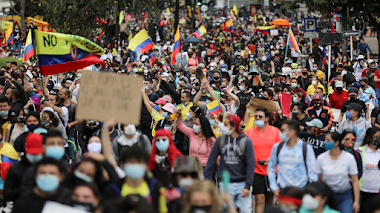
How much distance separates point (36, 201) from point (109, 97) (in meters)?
1.85

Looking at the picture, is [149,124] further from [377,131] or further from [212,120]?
[377,131]


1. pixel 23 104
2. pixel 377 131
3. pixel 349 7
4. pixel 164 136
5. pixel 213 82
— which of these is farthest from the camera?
pixel 349 7

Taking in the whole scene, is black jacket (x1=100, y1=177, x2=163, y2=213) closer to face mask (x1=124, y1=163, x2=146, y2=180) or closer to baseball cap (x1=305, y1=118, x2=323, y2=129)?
face mask (x1=124, y1=163, x2=146, y2=180)

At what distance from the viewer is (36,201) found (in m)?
4.29

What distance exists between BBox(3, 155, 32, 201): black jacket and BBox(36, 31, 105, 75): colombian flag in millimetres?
3374

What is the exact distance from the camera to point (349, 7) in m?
24.6

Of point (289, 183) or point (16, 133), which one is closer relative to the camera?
point (289, 183)

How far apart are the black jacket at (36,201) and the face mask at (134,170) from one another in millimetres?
543

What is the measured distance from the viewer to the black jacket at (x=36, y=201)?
425 centimetres

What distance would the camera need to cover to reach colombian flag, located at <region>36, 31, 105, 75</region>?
852 centimetres

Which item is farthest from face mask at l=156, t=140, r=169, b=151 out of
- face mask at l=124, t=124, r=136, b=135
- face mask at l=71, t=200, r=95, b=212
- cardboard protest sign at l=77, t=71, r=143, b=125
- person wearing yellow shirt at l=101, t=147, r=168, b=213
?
face mask at l=71, t=200, r=95, b=212

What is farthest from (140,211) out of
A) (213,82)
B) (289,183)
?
(213,82)

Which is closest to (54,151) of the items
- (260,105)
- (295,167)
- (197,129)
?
(197,129)

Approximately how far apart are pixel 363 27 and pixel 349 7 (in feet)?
54.7
